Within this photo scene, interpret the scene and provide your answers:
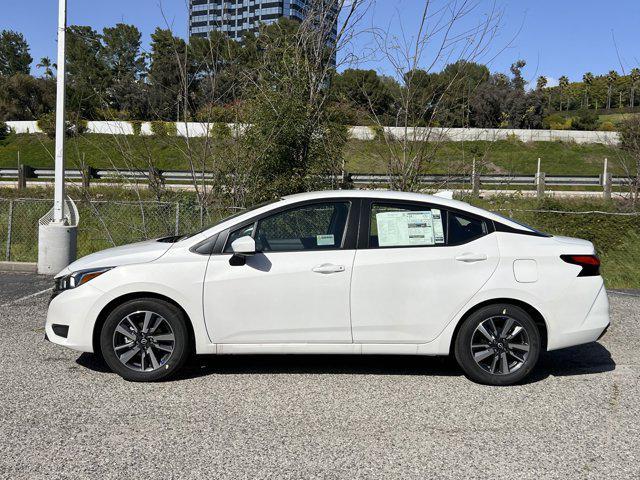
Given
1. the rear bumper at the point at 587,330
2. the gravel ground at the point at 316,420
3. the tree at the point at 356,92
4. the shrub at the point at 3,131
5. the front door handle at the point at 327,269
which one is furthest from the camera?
the shrub at the point at 3,131

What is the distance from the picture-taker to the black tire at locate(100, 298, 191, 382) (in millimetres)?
5285

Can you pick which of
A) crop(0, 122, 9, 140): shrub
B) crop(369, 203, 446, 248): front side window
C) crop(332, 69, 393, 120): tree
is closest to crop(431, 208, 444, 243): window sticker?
crop(369, 203, 446, 248): front side window

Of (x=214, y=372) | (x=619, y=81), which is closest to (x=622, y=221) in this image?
(x=214, y=372)

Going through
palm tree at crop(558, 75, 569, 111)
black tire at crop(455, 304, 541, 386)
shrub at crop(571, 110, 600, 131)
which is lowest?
black tire at crop(455, 304, 541, 386)

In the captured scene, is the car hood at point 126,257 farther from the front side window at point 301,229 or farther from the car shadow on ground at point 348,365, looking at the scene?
the car shadow on ground at point 348,365

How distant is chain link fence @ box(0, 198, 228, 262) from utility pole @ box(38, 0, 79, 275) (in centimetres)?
178

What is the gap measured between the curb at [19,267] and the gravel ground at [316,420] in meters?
5.58

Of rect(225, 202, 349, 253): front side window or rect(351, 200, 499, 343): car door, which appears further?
rect(225, 202, 349, 253): front side window

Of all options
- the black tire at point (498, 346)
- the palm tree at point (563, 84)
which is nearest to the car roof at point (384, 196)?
the black tire at point (498, 346)

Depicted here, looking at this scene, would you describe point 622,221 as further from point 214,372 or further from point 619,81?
point 619,81

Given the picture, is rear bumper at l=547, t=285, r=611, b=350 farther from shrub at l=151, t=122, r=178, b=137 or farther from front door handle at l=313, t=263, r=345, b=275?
shrub at l=151, t=122, r=178, b=137

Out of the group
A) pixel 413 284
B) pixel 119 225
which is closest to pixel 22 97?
pixel 119 225

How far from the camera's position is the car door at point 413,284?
5293 millimetres

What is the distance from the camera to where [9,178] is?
1129 inches
